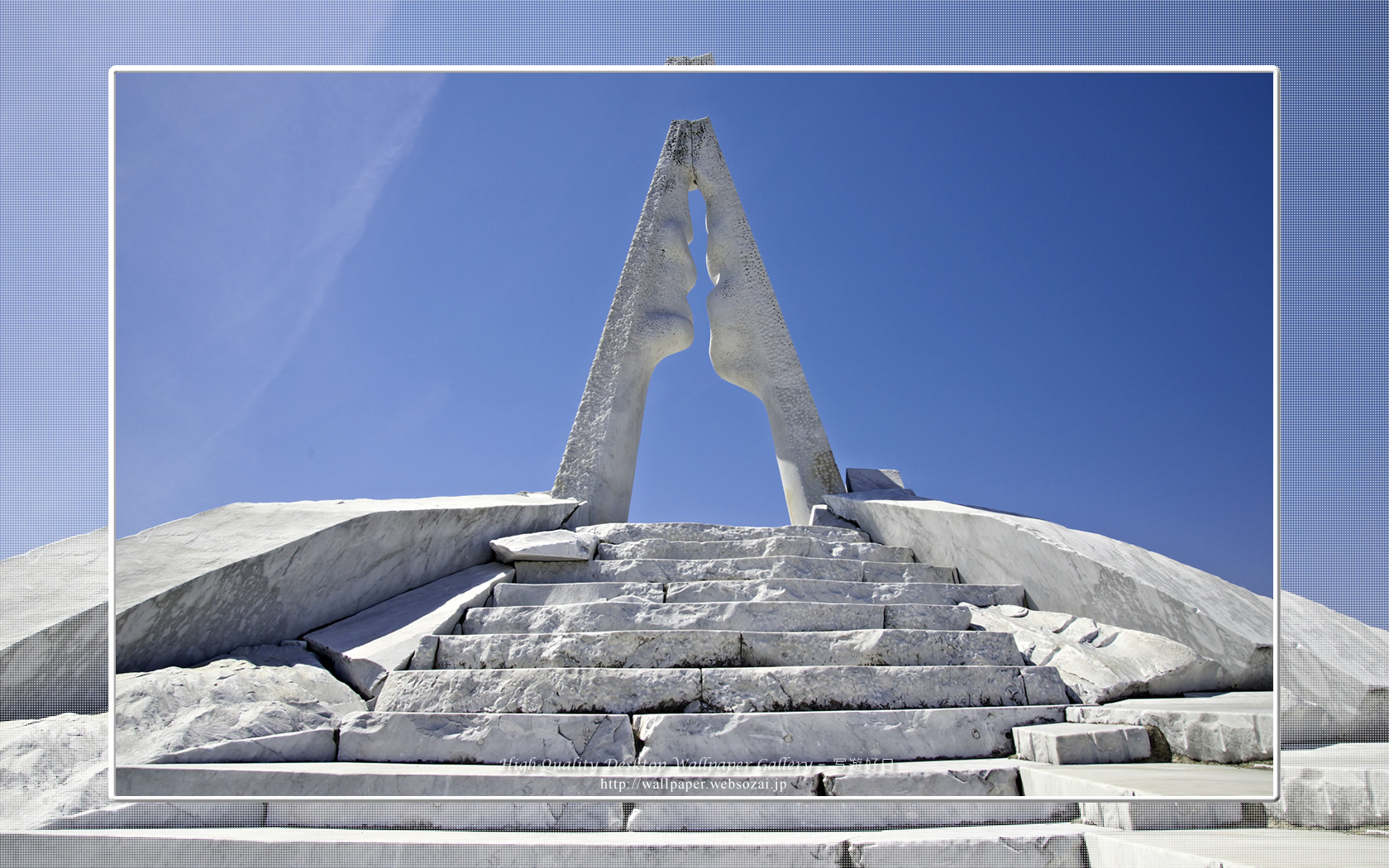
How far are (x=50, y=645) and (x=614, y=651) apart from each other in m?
2.16

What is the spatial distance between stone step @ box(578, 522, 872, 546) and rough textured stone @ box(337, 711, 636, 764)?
6.94 ft

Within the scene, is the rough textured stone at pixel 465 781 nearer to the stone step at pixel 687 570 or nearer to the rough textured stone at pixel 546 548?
→ the stone step at pixel 687 570

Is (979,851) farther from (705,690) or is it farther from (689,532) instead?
(689,532)

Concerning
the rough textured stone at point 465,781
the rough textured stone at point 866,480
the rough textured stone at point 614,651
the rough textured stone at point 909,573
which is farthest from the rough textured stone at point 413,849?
the rough textured stone at point 866,480

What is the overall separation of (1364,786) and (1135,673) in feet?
4.55

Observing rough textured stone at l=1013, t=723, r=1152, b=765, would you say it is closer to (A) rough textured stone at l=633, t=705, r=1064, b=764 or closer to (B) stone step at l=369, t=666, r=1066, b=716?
(A) rough textured stone at l=633, t=705, r=1064, b=764

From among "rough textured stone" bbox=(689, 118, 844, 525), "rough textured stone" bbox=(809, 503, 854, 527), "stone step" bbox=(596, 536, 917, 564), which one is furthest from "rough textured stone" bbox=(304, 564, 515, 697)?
"rough textured stone" bbox=(689, 118, 844, 525)

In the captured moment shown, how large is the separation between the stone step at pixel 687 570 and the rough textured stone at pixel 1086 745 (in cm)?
164

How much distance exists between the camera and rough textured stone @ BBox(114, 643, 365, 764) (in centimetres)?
259

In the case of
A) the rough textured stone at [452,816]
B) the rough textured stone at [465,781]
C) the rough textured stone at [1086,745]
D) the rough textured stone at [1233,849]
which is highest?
the rough textured stone at [1233,849]

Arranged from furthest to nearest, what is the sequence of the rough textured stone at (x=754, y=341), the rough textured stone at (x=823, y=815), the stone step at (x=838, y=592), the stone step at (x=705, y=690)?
the rough textured stone at (x=754, y=341), the stone step at (x=838, y=592), the stone step at (x=705, y=690), the rough textured stone at (x=823, y=815)

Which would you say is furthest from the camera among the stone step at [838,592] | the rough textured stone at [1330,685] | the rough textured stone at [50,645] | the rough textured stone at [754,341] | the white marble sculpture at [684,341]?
the rough textured stone at [754,341]

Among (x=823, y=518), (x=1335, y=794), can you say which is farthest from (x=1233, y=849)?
(x=823, y=518)

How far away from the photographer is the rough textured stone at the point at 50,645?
290 cm
